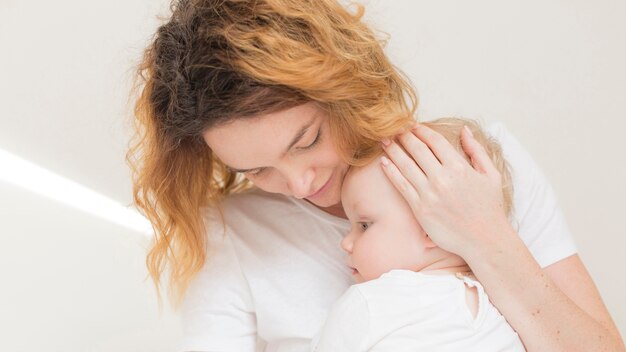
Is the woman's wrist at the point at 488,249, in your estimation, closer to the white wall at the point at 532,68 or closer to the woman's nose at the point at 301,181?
the woman's nose at the point at 301,181

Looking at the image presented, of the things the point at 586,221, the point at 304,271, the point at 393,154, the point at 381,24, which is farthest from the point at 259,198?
the point at 586,221

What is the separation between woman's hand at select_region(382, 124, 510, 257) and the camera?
63.4 inches

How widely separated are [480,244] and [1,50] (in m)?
1.55

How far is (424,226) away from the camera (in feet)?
5.32

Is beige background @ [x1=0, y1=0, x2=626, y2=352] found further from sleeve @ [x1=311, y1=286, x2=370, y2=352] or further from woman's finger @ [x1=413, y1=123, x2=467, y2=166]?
sleeve @ [x1=311, y1=286, x2=370, y2=352]

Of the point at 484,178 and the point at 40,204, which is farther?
the point at 40,204

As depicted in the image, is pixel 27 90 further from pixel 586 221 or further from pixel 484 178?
pixel 586 221

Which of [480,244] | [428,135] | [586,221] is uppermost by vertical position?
[428,135]

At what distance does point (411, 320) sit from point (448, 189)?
268mm

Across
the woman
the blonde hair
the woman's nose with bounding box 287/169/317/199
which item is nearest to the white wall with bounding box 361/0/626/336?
the woman

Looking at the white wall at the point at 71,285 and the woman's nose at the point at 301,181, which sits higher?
the woman's nose at the point at 301,181

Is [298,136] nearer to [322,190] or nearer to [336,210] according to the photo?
[322,190]

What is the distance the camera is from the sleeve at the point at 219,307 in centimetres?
179

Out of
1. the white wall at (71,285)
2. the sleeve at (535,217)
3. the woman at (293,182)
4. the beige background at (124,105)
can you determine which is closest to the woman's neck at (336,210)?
the woman at (293,182)
